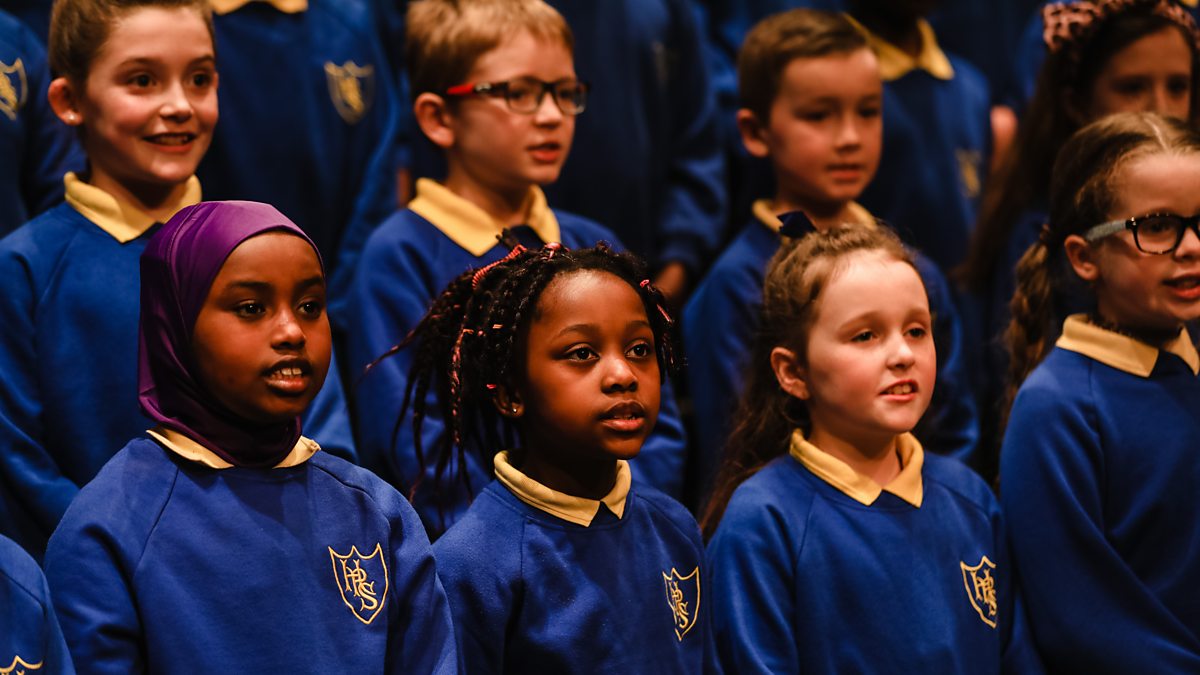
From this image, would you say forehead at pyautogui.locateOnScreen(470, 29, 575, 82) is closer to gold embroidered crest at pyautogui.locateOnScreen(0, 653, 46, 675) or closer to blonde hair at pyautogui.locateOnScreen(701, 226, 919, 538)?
blonde hair at pyautogui.locateOnScreen(701, 226, 919, 538)

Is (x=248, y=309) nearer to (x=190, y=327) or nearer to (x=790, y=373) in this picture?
(x=190, y=327)

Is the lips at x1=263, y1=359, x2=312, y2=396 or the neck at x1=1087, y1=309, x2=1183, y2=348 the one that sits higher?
the neck at x1=1087, y1=309, x2=1183, y2=348

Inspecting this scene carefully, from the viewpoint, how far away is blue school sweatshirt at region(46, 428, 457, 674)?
2.24 metres

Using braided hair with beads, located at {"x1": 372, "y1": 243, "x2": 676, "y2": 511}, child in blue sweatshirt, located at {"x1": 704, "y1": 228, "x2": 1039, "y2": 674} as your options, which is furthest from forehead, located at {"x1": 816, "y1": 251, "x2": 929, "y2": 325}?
braided hair with beads, located at {"x1": 372, "y1": 243, "x2": 676, "y2": 511}

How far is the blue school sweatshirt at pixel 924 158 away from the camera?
14.6ft

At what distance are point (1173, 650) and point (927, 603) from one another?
506 mm

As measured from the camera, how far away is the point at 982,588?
3.03 m

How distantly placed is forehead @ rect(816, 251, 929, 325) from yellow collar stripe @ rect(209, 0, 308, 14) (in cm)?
158

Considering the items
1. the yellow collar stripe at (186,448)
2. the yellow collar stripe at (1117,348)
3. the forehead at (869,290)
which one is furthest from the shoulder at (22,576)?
the yellow collar stripe at (1117,348)

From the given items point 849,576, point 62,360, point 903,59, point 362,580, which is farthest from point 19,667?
point 903,59

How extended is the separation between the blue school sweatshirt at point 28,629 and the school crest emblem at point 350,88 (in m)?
1.94

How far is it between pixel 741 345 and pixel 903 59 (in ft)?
4.07

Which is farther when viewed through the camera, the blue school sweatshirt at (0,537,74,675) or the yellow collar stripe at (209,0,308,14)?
the yellow collar stripe at (209,0,308,14)

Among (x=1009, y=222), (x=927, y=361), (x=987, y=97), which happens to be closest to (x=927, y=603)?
(x=927, y=361)
